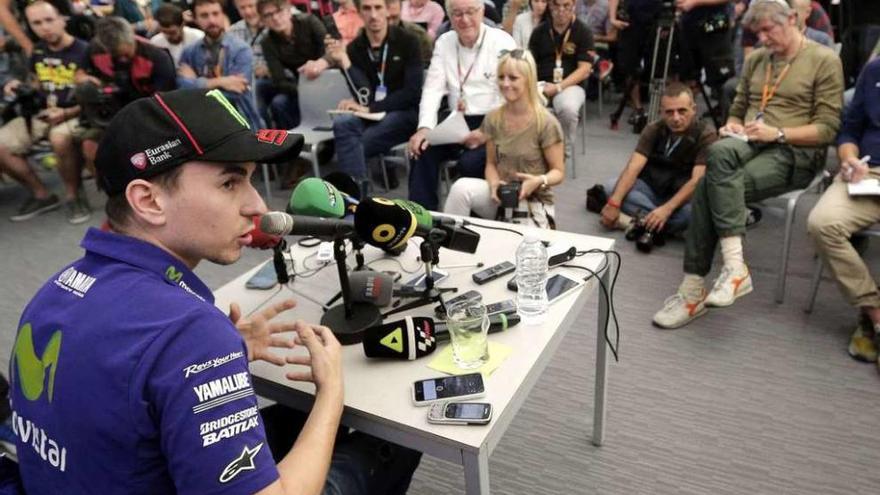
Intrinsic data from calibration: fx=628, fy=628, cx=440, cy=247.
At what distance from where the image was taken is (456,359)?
131 centimetres

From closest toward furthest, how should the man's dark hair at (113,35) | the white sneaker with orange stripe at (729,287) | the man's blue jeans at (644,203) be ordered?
the white sneaker with orange stripe at (729,287), the man's blue jeans at (644,203), the man's dark hair at (113,35)

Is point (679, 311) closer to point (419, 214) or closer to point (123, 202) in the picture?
point (419, 214)

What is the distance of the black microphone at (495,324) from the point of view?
1371mm

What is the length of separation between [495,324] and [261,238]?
54cm

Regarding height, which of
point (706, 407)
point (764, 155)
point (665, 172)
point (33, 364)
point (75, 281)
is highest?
point (75, 281)

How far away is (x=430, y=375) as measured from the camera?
128 cm

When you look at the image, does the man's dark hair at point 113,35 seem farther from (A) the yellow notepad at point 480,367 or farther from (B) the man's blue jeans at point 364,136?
(A) the yellow notepad at point 480,367

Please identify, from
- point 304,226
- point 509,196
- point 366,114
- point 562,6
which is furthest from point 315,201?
point 562,6

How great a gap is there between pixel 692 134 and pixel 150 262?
2892 millimetres

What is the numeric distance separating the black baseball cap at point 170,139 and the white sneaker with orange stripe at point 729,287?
2.16 meters

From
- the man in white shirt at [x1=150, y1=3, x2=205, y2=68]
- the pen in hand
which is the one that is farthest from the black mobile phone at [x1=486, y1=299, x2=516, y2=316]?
the man in white shirt at [x1=150, y1=3, x2=205, y2=68]

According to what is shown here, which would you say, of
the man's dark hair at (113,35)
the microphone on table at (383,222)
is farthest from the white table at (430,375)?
the man's dark hair at (113,35)

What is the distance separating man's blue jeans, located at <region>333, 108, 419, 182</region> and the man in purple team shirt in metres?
2.79

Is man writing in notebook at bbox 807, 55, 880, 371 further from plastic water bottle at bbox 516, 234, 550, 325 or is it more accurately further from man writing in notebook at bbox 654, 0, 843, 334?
plastic water bottle at bbox 516, 234, 550, 325
